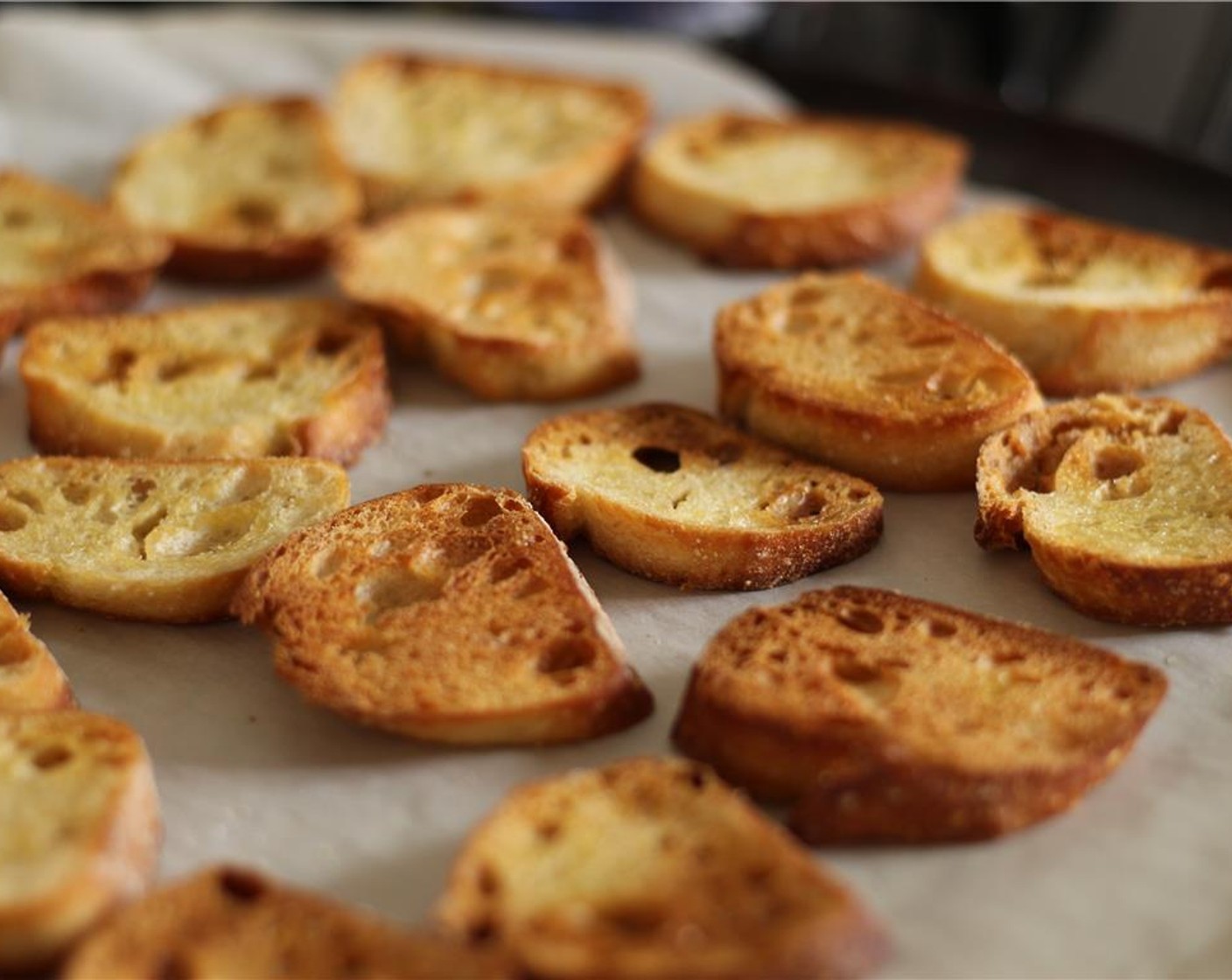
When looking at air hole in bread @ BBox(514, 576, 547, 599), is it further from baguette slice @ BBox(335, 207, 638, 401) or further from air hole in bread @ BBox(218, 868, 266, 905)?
baguette slice @ BBox(335, 207, 638, 401)

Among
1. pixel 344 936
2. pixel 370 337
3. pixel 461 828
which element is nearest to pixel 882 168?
pixel 370 337

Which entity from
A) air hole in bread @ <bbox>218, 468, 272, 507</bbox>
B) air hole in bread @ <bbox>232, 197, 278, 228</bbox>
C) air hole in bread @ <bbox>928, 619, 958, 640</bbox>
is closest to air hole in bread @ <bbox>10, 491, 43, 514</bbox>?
air hole in bread @ <bbox>218, 468, 272, 507</bbox>

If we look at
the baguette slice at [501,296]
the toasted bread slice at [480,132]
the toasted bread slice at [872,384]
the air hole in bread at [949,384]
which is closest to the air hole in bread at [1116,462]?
the toasted bread slice at [872,384]

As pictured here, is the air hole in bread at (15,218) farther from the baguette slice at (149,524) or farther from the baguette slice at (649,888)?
the baguette slice at (649,888)

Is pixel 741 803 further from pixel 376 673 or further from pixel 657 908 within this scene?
pixel 376 673

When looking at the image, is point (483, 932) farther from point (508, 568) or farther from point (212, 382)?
point (212, 382)

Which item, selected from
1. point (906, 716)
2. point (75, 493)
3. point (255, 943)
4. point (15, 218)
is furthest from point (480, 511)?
point (15, 218)
